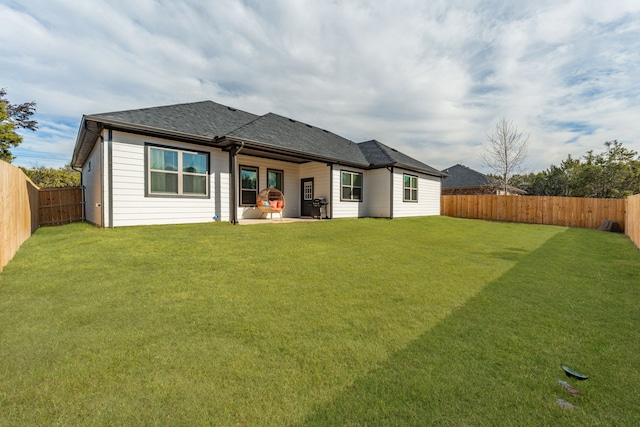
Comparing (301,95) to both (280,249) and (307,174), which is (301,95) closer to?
(307,174)

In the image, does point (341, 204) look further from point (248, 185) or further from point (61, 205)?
point (61, 205)

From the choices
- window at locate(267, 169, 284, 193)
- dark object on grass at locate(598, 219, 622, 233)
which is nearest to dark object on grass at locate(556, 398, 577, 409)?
window at locate(267, 169, 284, 193)

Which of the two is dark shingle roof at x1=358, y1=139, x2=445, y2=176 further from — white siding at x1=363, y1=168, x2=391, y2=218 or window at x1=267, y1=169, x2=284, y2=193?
window at x1=267, y1=169, x2=284, y2=193

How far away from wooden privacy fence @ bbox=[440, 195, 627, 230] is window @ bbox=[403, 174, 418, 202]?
4.48 metres

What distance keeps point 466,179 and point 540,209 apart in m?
9.76

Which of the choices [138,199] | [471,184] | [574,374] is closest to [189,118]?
[138,199]

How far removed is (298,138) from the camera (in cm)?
1300

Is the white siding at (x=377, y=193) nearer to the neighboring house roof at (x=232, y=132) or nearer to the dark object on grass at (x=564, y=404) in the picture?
the neighboring house roof at (x=232, y=132)

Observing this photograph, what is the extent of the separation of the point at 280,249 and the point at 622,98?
634 inches

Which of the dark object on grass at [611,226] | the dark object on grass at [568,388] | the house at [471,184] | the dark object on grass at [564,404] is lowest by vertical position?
the dark object on grass at [568,388]

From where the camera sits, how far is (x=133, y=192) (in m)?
8.34

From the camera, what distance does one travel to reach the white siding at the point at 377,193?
1473cm

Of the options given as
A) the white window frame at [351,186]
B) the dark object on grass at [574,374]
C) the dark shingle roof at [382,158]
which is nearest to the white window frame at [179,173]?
the white window frame at [351,186]

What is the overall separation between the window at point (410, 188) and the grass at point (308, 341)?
35.1 ft
